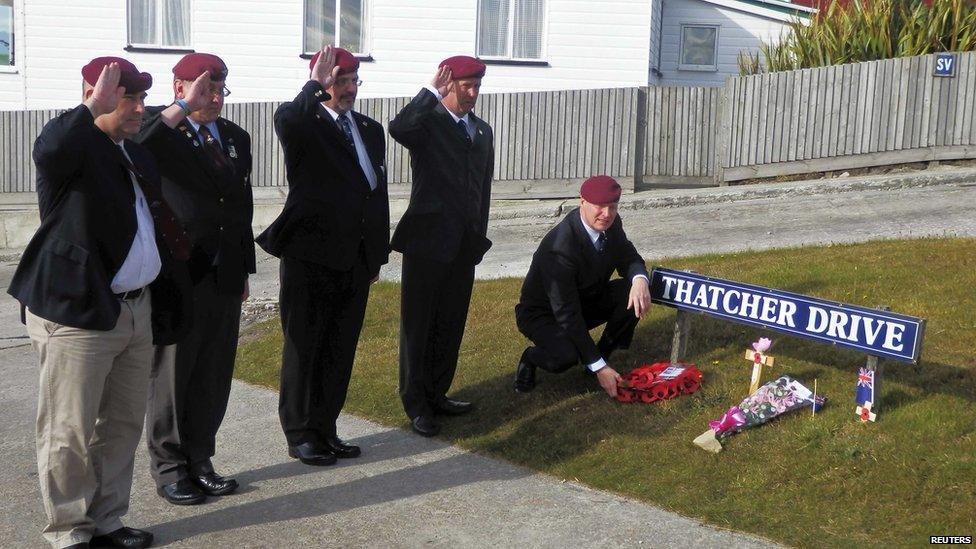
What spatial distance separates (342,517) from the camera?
16.5 ft

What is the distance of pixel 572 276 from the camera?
20.7 feet

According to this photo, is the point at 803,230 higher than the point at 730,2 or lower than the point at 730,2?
lower

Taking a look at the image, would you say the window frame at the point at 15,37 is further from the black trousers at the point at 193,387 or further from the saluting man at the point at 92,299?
the saluting man at the point at 92,299

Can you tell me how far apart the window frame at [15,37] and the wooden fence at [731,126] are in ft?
15.9

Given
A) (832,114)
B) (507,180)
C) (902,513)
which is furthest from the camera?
(507,180)

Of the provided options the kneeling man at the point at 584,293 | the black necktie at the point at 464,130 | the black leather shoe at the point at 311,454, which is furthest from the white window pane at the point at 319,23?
the black leather shoe at the point at 311,454

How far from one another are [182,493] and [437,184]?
2187 mm

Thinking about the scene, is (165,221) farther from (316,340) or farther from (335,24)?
(335,24)

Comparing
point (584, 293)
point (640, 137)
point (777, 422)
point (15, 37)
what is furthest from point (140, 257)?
point (15, 37)

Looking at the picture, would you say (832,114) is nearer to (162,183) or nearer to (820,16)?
(820,16)

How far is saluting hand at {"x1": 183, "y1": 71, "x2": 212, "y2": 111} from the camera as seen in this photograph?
4957 millimetres

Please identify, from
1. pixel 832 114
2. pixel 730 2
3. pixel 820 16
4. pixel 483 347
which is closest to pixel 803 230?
pixel 832 114

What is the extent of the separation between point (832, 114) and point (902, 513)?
11214mm

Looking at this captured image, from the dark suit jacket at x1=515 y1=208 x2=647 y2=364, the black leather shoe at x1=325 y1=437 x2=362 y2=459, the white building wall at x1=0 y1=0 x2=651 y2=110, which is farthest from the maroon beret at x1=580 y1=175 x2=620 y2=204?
the white building wall at x1=0 y1=0 x2=651 y2=110
